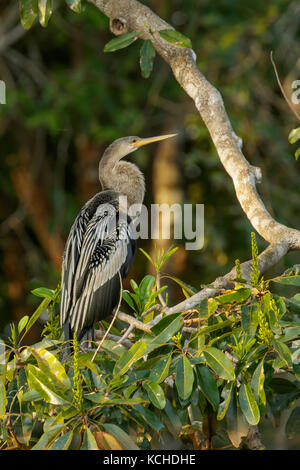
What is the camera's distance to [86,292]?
275cm

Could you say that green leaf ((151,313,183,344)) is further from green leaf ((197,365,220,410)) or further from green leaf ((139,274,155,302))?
green leaf ((139,274,155,302))

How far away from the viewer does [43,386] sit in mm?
1629

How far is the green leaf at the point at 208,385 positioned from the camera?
1.70 meters

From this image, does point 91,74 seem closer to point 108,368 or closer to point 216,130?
point 216,130

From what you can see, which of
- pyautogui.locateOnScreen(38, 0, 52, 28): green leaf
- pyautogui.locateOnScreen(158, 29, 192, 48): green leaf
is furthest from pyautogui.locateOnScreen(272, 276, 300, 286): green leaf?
pyautogui.locateOnScreen(38, 0, 52, 28): green leaf

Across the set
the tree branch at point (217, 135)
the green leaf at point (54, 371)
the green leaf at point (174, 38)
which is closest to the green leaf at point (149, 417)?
the green leaf at point (54, 371)

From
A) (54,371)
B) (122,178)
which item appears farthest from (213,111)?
(54,371)

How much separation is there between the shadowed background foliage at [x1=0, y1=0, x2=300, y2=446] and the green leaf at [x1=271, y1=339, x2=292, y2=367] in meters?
3.76

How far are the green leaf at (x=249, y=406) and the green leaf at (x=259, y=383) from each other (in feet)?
0.04

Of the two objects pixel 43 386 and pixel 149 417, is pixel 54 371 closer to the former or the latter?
pixel 43 386

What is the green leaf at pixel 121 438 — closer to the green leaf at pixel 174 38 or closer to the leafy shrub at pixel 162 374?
the leafy shrub at pixel 162 374

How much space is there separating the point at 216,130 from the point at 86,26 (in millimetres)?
3772
